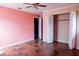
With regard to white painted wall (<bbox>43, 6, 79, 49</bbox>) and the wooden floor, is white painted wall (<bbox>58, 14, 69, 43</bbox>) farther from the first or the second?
the wooden floor

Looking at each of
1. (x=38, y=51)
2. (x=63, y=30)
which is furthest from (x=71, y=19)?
(x=38, y=51)

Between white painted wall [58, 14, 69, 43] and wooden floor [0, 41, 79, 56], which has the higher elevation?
white painted wall [58, 14, 69, 43]

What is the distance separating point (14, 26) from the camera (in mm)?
4715

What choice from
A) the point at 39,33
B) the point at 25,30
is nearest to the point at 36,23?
the point at 39,33

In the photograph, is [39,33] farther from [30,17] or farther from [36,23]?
[30,17]

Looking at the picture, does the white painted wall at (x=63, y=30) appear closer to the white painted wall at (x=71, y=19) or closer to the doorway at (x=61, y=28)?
the doorway at (x=61, y=28)

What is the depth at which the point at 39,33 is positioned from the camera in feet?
22.7

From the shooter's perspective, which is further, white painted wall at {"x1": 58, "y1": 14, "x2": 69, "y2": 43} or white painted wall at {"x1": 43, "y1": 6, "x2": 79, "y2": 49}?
white painted wall at {"x1": 58, "y1": 14, "x2": 69, "y2": 43}

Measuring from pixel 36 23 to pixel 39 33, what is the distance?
0.92 metres

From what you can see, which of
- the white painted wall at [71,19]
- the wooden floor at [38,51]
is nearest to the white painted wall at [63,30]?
the white painted wall at [71,19]

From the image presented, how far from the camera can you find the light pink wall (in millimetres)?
4116

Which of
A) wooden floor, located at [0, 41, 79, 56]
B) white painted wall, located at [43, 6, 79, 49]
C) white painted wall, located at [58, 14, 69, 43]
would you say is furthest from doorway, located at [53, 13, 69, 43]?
wooden floor, located at [0, 41, 79, 56]

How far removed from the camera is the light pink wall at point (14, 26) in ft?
13.5

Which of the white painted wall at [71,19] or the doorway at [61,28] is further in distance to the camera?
the doorway at [61,28]
